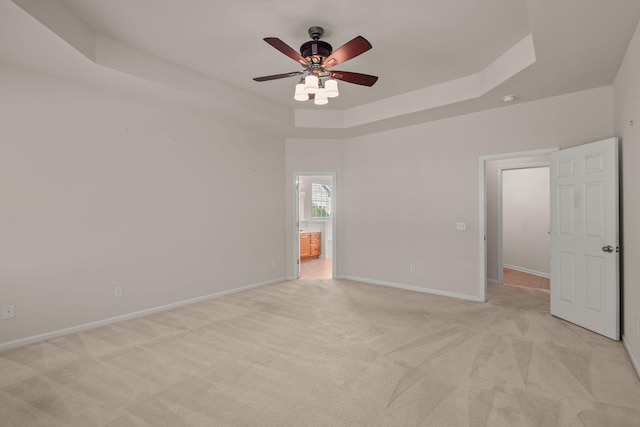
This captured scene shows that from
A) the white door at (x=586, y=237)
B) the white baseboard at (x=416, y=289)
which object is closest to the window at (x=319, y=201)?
the white baseboard at (x=416, y=289)

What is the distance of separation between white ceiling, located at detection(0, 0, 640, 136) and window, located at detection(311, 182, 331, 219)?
520cm

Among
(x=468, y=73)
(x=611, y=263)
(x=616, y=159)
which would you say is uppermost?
(x=468, y=73)

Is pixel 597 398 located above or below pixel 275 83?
below

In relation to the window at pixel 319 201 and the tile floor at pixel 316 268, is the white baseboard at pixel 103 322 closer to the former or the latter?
the tile floor at pixel 316 268

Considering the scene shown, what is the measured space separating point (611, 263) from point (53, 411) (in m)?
4.90

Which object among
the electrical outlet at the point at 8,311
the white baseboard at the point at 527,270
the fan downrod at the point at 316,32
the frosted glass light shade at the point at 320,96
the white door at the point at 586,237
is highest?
the fan downrod at the point at 316,32

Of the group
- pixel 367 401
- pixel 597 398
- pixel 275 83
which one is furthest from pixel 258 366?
pixel 275 83

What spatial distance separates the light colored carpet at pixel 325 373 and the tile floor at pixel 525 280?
185cm

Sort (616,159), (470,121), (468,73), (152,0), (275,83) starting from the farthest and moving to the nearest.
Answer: (470,121)
(275,83)
(468,73)
(616,159)
(152,0)

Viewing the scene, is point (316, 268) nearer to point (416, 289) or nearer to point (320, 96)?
point (416, 289)

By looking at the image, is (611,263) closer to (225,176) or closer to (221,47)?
(221,47)

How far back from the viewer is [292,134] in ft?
19.0

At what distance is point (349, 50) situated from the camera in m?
2.61

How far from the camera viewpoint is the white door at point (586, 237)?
3.24 metres
